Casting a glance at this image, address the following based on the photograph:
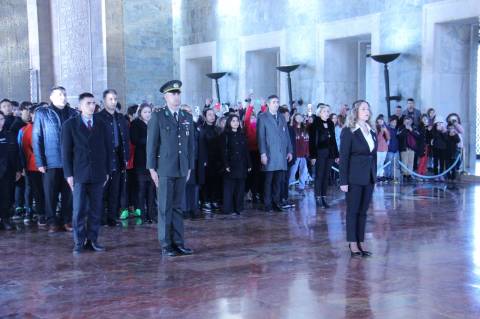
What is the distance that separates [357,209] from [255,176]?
4493 mm

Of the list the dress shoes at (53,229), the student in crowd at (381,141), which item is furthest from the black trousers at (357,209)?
the student in crowd at (381,141)

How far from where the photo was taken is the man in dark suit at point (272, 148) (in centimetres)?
960

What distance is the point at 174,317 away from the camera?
14.8ft

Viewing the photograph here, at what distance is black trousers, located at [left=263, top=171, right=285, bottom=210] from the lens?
32.1ft

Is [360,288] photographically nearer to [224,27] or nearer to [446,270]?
[446,270]

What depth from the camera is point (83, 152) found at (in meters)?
6.86

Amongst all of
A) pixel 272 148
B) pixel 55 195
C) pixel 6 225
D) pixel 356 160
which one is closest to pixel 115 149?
pixel 55 195

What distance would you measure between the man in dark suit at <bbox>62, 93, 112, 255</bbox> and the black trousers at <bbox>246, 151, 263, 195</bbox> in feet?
13.0

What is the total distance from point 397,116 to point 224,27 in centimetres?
848

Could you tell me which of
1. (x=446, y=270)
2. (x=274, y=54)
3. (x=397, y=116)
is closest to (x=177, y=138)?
(x=446, y=270)

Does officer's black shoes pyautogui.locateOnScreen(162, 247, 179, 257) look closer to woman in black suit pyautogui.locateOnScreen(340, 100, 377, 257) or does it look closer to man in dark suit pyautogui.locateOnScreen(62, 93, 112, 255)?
man in dark suit pyautogui.locateOnScreen(62, 93, 112, 255)

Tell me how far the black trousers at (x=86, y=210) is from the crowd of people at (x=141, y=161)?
43cm

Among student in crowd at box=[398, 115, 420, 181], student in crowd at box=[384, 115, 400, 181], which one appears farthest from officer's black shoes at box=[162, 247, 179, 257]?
student in crowd at box=[398, 115, 420, 181]

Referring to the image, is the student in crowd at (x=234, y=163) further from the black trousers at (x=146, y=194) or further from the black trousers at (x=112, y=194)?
the black trousers at (x=112, y=194)
